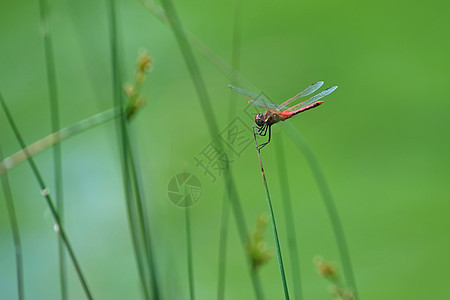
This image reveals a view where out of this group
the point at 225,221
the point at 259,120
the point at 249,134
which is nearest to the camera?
the point at 259,120

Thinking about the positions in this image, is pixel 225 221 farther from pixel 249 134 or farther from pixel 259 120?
pixel 249 134

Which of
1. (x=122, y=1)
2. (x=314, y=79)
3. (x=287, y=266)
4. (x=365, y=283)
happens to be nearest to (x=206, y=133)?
(x=314, y=79)

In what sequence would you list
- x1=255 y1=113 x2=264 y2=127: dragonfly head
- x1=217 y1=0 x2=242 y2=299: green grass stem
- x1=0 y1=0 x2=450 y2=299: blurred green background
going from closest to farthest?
1. x1=255 y1=113 x2=264 y2=127: dragonfly head
2. x1=217 y1=0 x2=242 y2=299: green grass stem
3. x1=0 y1=0 x2=450 y2=299: blurred green background

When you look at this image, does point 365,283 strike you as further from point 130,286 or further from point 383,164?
point 130,286

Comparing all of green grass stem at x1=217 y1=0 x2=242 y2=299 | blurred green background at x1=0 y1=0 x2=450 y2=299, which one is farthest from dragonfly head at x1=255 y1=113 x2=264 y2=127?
blurred green background at x1=0 y1=0 x2=450 y2=299

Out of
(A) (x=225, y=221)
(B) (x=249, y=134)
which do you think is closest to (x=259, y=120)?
(A) (x=225, y=221)

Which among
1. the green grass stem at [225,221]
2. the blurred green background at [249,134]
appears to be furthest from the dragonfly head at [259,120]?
the blurred green background at [249,134]

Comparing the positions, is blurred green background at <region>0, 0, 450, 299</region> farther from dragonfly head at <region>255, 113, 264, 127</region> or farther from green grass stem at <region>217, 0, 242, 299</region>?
dragonfly head at <region>255, 113, 264, 127</region>

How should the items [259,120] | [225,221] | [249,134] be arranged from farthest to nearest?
[249,134] < [225,221] < [259,120]
